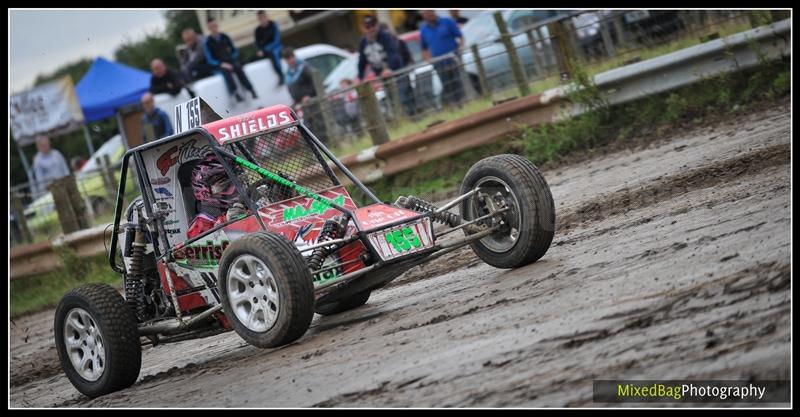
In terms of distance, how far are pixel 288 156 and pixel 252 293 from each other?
63.8 inches

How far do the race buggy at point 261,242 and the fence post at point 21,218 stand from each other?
9702 millimetres

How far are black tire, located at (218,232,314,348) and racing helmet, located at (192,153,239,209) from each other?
1262 mm

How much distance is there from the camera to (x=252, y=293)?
698 centimetres

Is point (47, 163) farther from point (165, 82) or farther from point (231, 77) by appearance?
point (231, 77)

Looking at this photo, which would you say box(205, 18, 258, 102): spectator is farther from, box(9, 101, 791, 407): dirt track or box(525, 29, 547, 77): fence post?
box(9, 101, 791, 407): dirt track

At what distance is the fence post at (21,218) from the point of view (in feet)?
57.4

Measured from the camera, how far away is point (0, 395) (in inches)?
278

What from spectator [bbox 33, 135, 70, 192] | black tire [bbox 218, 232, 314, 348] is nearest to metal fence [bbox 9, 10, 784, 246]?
spectator [bbox 33, 135, 70, 192]

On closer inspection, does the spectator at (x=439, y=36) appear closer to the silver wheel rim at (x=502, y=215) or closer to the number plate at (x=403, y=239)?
the silver wheel rim at (x=502, y=215)

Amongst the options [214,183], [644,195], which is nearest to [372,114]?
[644,195]

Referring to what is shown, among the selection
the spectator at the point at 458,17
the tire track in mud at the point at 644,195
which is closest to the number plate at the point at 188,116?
the tire track in mud at the point at 644,195

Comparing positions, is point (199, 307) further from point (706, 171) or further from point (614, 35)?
point (614, 35)

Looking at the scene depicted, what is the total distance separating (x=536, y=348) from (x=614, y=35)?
8867 mm
